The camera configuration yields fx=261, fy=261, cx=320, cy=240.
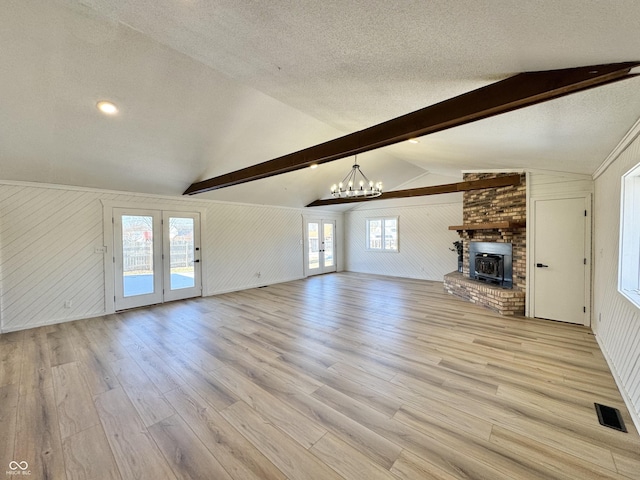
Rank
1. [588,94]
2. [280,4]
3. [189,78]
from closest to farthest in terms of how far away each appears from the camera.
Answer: [280,4] < [588,94] < [189,78]

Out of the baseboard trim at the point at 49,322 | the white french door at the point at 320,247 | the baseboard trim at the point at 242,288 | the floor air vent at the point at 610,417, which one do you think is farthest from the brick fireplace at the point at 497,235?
the baseboard trim at the point at 49,322

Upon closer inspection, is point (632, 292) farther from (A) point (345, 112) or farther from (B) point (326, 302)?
(B) point (326, 302)

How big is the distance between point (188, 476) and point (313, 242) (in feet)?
26.0

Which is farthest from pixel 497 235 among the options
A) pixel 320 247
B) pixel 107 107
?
pixel 107 107

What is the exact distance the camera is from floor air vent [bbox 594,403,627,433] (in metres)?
1.97

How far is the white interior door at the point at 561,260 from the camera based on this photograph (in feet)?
13.1

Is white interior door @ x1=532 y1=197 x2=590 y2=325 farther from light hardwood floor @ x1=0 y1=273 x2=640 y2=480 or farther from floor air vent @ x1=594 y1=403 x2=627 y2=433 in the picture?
floor air vent @ x1=594 y1=403 x2=627 y2=433

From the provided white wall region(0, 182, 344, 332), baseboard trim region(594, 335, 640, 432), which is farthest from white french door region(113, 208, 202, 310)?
baseboard trim region(594, 335, 640, 432)

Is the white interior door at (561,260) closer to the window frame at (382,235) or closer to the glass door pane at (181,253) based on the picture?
the window frame at (382,235)

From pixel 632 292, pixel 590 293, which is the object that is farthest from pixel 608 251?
pixel 590 293

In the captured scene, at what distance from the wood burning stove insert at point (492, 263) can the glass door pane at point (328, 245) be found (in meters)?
5.00

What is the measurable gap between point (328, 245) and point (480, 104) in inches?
320

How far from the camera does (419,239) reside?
833 cm

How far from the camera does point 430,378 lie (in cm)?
264
